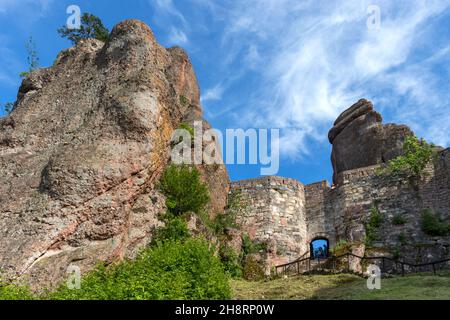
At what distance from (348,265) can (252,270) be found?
3.86m

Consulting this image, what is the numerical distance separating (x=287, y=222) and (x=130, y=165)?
9702 millimetres

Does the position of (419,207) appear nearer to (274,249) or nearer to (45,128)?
(274,249)

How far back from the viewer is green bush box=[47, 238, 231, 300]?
39.6 ft

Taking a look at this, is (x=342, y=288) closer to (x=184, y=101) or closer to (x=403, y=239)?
(x=403, y=239)

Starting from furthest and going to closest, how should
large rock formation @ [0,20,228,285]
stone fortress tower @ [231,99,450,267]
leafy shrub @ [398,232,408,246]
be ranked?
1. stone fortress tower @ [231,99,450,267]
2. leafy shrub @ [398,232,408,246]
3. large rock formation @ [0,20,228,285]

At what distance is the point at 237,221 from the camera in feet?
79.7

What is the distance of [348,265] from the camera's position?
1798 cm

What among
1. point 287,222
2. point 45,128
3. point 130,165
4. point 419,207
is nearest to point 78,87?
point 45,128

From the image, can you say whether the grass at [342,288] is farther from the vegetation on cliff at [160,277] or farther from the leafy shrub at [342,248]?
the leafy shrub at [342,248]

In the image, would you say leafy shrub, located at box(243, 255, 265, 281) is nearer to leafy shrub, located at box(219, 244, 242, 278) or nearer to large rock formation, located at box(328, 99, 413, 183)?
leafy shrub, located at box(219, 244, 242, 278)

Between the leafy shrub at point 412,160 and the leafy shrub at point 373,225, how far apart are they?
2.10 metres

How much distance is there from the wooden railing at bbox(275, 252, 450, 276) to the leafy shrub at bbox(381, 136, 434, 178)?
197 inches

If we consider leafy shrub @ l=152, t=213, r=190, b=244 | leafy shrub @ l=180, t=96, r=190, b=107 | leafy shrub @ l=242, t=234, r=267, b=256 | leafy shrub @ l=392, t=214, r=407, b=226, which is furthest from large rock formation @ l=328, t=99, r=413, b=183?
A: leafy shrub @ l=152, t=213, r=190, b=244
